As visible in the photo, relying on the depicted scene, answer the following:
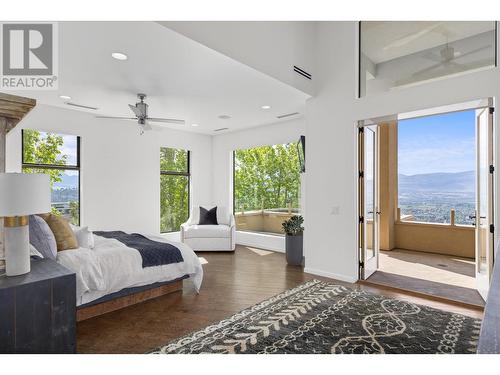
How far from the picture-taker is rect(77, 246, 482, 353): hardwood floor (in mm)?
2463

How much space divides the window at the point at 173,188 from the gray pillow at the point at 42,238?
3939 millimetres

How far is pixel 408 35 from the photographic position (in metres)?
3.83

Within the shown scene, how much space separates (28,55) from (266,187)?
15.4 feet

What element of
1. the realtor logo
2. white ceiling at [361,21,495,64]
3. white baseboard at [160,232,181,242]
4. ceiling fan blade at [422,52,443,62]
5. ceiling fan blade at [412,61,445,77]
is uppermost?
white ceiling at [361,21,495,64]

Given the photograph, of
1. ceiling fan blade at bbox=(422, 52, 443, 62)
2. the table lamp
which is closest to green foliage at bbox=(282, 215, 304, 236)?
ceiling fan blade at bbox=(422, 52, 443, 62)

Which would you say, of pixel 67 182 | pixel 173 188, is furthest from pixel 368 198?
pixel 67 182

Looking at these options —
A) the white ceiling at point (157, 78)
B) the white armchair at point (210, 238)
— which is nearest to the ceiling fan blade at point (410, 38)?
A: the white ceiling at point (157, 78)

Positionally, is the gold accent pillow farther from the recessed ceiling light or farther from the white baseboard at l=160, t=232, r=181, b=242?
the white baseboard at l=160, t=232, r=181, b=242

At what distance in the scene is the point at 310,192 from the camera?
14.9 feet

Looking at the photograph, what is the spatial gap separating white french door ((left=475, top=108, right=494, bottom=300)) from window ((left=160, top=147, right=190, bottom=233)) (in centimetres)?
568

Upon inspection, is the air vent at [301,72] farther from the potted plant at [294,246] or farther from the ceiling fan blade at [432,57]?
the potted plant at [294,246]

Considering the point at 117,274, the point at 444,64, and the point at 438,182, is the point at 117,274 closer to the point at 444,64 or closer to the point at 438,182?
the point at 444,64
